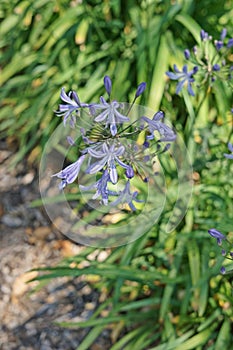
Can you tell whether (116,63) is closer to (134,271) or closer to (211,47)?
(211,47)

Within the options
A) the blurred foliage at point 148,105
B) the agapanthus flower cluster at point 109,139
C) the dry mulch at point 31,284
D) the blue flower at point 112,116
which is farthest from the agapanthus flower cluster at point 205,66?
the dry mulch at point 31,284

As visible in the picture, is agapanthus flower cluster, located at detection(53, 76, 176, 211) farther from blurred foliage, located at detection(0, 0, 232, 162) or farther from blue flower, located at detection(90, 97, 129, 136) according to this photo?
blurred foliage, located at detection(0, 0, 232, 162)

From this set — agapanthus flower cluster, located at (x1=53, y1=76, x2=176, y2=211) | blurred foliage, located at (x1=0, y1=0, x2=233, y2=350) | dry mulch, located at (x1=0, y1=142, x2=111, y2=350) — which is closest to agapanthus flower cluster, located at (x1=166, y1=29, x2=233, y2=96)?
blurred foliage, located at (x1=0, y1=0, x2=233, y2=350)

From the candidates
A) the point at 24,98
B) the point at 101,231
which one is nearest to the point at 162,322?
the point at 101,231

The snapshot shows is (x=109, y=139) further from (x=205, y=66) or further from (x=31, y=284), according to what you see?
(x=31, y=284)

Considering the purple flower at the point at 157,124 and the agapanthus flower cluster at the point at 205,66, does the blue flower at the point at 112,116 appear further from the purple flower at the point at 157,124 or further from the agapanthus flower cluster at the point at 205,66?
the agapanthus flower cluster at the point at 205,66

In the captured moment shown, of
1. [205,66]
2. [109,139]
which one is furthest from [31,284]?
[109,139]

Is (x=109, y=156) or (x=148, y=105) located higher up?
(x=109, y=156)
